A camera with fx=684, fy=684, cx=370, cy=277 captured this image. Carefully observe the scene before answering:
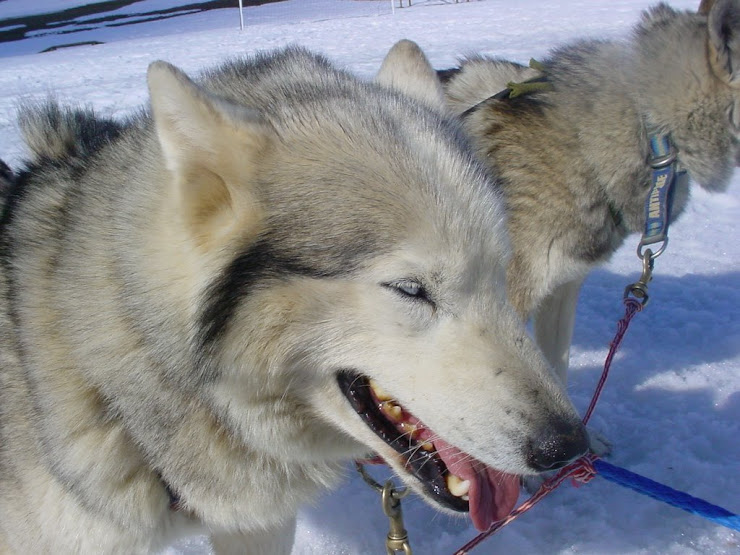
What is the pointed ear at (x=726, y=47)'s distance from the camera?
8.07 ft

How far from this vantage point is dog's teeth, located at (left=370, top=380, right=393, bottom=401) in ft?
4.31

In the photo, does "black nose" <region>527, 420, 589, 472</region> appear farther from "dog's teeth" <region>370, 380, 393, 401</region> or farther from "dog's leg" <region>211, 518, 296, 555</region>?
"dog's leg" <region>211, 518, 296, 555</region>

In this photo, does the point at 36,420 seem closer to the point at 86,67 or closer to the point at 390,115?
the point at 390,115

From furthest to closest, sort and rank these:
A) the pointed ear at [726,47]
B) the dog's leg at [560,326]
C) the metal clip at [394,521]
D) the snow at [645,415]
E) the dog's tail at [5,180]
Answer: the dog's leg at [560,326]
the pointed ear at [726,47]
the snow at [645,415]
the dog's tail at [5,180]
the metal clip at [394,521]

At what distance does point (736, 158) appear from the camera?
2676mm

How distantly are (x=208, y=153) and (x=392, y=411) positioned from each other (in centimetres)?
60

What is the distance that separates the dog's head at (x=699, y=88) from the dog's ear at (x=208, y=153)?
1.76 meters

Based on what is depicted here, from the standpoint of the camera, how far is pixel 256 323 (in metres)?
1.24

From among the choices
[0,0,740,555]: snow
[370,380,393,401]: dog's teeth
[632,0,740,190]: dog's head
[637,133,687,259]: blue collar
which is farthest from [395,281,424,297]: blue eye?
[632,0,740,190]: dog's head

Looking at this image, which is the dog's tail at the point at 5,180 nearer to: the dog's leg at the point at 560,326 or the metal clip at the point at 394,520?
the metal clip at the point at 394,520

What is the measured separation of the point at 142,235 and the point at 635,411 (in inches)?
88.8

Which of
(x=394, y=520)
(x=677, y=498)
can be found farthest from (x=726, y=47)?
(x=394, y=520)

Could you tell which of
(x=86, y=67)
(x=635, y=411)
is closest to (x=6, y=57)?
(x=86, y=67)

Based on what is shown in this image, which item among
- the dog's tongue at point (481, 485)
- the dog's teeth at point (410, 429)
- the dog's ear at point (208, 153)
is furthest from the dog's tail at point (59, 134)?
the dog's tongue at point (481, 485)
